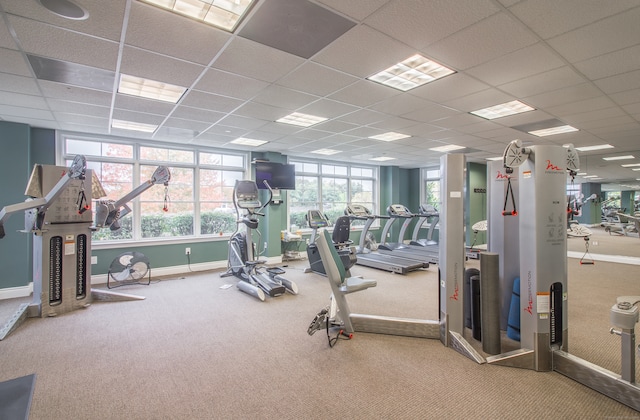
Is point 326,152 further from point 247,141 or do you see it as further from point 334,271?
point 334,271

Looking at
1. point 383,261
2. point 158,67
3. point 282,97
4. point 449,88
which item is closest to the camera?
point 158,67

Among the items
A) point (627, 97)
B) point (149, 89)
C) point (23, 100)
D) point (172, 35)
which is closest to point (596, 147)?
point (627, 97)

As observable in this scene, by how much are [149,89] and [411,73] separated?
2992 millimetres

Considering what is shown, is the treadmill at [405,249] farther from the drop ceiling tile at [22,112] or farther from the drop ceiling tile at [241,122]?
the drop ceiling tile at [22,112]

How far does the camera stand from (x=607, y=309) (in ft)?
12.9

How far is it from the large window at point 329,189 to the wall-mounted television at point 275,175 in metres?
0.81

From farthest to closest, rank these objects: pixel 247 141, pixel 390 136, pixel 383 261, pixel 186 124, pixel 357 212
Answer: pixel 357 212
pixel 383 261
pixel 247 141
pixel 390 136
pixel 186 124

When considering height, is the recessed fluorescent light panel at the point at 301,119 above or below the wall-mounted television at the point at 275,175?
above

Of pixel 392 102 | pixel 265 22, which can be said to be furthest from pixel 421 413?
pixel 392 102

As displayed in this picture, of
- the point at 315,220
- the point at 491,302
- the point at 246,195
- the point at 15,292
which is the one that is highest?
the point at 246,195

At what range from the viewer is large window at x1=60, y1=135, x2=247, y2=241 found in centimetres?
572

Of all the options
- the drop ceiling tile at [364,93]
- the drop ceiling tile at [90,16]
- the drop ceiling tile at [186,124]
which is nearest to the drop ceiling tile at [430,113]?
the drop ceiling tile at [364,93]

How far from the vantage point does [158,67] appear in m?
2.88

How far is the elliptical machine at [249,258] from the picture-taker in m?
4.70
